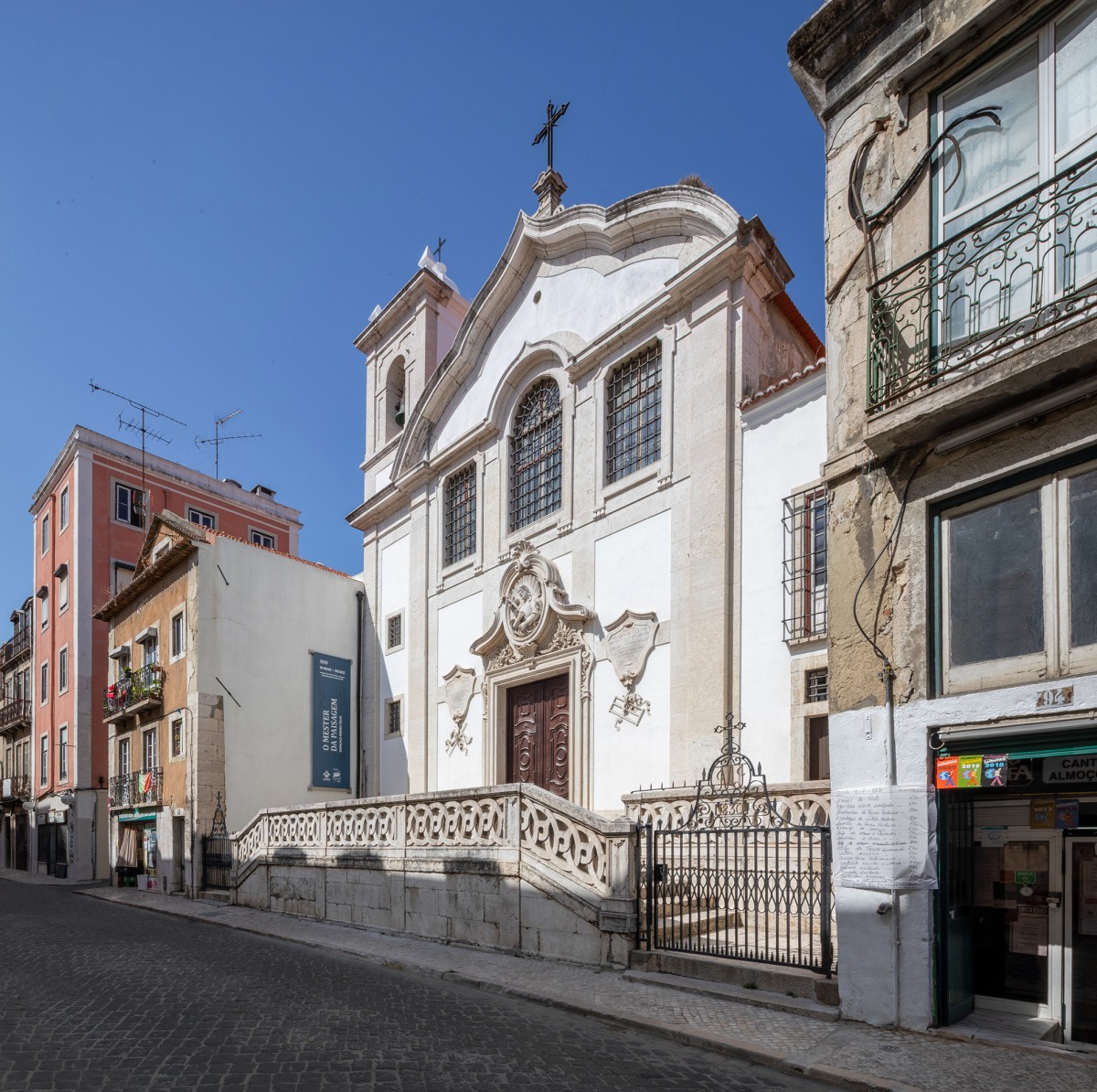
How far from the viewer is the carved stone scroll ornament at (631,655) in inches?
595

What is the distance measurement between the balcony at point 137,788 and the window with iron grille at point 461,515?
9355 mm

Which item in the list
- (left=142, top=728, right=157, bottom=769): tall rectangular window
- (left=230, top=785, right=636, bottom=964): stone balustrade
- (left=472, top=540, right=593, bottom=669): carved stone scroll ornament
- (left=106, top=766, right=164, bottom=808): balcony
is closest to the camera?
(left=230, top=785, right=636, bottom=964): stone balustrade

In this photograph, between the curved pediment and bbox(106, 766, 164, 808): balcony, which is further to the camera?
bbox(106, 766, 164, 808): balcony

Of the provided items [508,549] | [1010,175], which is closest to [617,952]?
[1010,175]

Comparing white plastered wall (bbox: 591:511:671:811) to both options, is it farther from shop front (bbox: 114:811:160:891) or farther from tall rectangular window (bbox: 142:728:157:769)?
tall rectangular window (bbox: 142:728:157:769)

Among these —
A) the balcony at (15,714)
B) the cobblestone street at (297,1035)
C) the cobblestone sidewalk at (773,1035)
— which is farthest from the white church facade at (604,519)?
the balcony at (15,714)

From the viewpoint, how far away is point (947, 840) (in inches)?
279

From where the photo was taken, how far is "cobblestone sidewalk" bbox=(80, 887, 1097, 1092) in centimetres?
584

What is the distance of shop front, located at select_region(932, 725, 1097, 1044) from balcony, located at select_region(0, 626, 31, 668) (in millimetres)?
39032

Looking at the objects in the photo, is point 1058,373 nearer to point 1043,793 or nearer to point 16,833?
point 1043,793

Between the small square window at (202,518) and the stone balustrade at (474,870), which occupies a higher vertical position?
the small square window at (202,518)

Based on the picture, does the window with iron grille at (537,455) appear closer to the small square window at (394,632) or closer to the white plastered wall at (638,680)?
the white plastered wall at (638,680)

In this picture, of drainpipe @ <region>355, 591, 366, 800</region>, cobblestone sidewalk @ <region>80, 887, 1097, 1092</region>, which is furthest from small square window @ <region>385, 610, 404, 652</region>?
cobblestone sidewalk @ <region>80, 887, 1097, 1092</region>

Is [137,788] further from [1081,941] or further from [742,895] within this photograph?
[1081,941]
